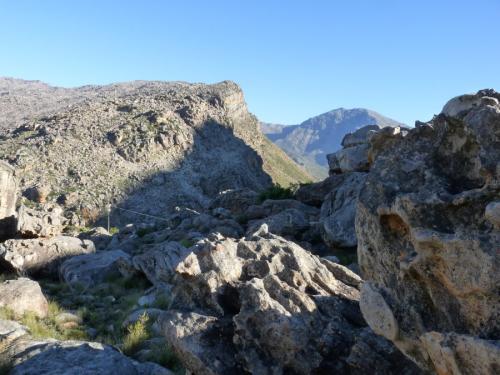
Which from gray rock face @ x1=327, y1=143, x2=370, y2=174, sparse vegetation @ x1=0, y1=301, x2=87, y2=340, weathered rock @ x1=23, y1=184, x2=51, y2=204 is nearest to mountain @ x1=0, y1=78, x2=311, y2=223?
weathered rock @ x1=23, y1=184, x2=51, y2=204

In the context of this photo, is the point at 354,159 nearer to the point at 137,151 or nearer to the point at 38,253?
the point at 38,253

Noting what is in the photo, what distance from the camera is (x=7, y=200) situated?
18.5 meters

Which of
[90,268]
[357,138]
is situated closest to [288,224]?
[90,268]

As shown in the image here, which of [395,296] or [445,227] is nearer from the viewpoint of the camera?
[445,227]

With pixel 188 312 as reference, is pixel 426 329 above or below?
above

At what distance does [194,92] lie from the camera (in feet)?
268

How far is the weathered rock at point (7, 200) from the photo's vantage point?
58.6 feet

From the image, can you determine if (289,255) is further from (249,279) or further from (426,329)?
(426,329)

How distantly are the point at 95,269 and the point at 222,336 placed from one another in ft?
38.4

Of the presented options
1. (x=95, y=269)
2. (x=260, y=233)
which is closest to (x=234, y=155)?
(x=95, y=269)

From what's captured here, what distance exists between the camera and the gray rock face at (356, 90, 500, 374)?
452 centimetres

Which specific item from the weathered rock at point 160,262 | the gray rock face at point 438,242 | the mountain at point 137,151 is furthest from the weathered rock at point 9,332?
the mountain at point 137,151

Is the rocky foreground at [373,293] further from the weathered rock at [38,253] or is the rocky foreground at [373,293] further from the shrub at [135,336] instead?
the weathered rock at [38,253]

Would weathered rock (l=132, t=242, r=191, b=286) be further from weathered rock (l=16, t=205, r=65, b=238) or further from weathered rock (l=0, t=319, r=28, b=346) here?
weathered rock (l=16, t=205, r=65, b=238)
